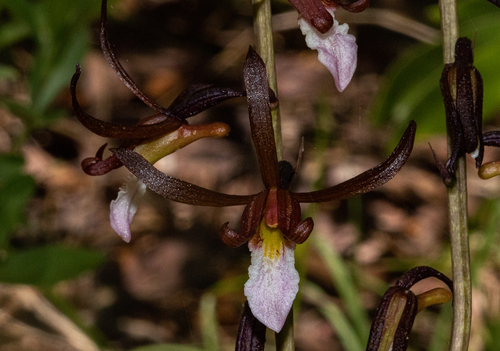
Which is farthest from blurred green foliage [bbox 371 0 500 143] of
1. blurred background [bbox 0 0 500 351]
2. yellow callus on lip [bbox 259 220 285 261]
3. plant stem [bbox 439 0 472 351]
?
yellow callus on lip [bbox 259 220 285 261]

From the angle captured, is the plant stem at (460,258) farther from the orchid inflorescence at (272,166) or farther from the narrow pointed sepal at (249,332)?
the narrow pointed sepal at (249,332)

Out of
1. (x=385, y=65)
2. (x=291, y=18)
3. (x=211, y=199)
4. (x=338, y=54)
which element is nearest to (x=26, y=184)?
(x=211, y=199)

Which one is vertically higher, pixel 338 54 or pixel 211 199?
pixel 338 54

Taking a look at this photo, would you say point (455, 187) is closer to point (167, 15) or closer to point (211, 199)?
point (211, 199)

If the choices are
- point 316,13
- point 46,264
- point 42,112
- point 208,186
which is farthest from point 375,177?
point 208,186

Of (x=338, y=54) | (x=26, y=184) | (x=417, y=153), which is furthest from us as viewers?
(x=417, y=153)

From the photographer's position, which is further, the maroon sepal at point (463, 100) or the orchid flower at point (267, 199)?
the maroon sepal at point (463, 100)

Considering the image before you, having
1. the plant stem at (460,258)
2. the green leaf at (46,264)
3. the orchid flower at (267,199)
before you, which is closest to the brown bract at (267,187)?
the orchid flower at (267,199)
